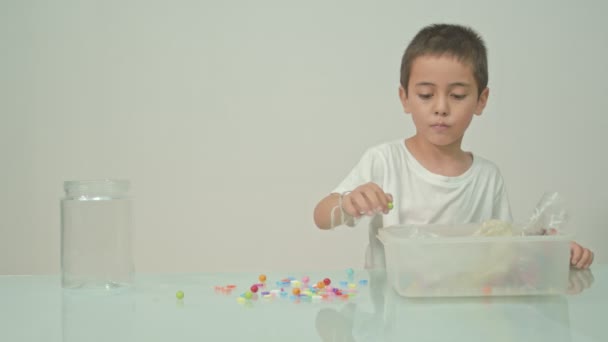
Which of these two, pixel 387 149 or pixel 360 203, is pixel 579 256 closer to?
pixel 360 203

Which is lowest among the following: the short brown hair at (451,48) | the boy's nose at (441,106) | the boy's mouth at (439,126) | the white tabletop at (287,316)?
the white tabletop at (287,316)

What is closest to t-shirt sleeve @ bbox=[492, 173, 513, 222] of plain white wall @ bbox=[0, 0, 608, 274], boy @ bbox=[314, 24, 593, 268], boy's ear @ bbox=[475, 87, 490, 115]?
boy @ bbox=[314, 24, 593, 268]

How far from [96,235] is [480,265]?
1.80ft

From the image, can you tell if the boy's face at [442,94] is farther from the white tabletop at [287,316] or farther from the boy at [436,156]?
the white tabletop at [287,316]

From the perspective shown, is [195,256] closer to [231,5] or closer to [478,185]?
[231,5]

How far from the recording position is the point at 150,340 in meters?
0.60

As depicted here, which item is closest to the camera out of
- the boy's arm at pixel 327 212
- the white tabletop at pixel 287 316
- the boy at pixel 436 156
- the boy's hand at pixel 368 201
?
the white tabletop at pixel 287 316

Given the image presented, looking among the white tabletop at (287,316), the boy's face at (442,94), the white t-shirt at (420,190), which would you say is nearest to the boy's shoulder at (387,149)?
the white t-shirt at (420,190)

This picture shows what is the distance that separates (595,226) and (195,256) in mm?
1420

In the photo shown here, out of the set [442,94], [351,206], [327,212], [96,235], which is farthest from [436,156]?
[96,235]

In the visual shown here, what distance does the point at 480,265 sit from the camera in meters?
0.77

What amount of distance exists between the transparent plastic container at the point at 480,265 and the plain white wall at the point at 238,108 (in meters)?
1.39

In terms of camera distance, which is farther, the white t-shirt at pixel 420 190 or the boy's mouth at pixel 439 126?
the white t-shirt at pixel 420 190

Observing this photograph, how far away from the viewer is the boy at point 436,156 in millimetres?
1265
